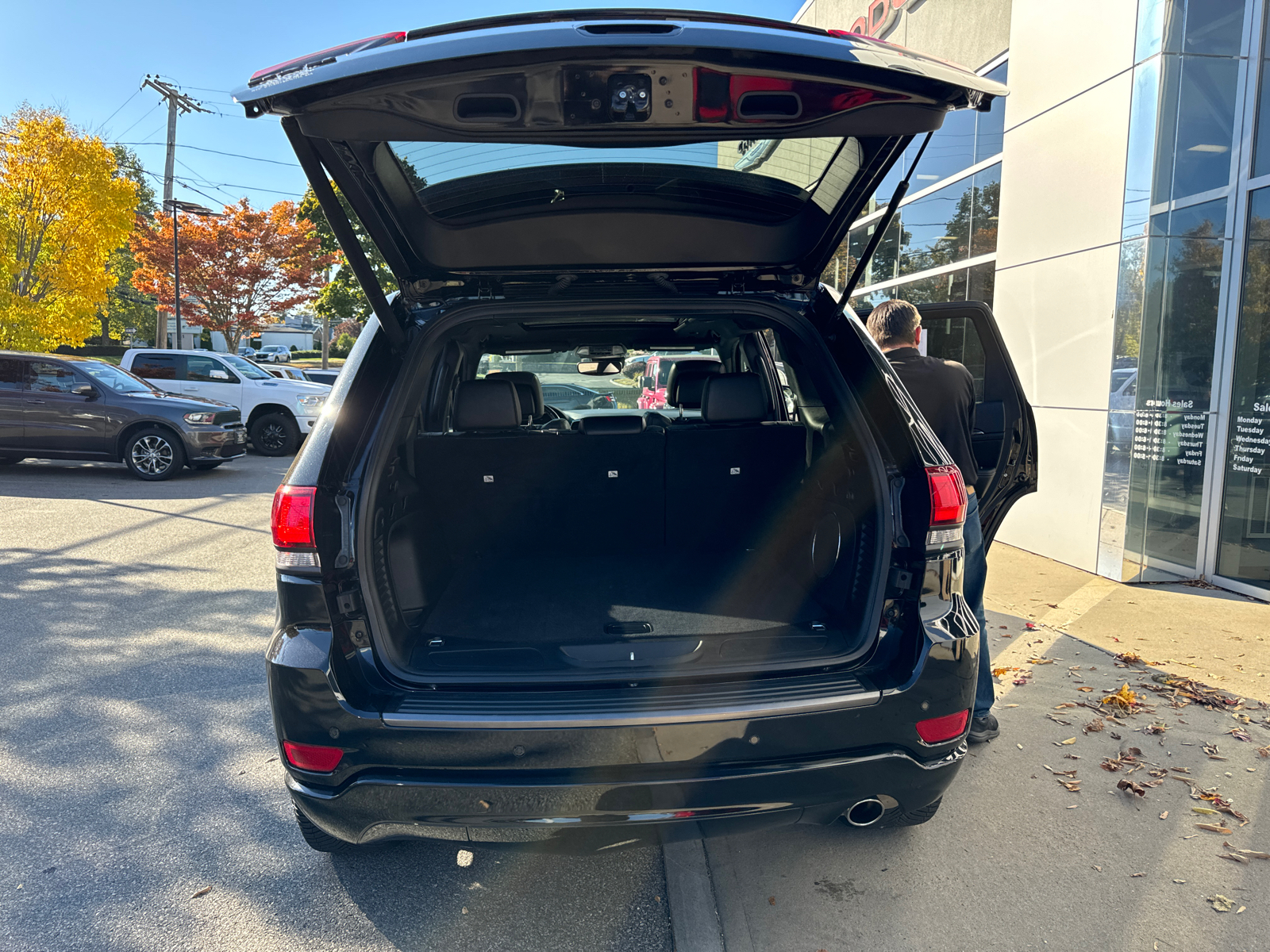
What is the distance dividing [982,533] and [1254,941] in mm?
1731

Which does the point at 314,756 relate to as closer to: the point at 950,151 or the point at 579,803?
the point at 579,803

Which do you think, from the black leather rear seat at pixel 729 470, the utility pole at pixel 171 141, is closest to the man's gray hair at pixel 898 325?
the black leather rear seat at pixel 729 470

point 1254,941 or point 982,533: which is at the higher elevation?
point 982,533

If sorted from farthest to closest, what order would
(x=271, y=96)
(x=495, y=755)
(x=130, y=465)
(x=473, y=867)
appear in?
(x=130, y=465) < (x=473, y=867) < (x=495, y=755) < (x=271, y=96)

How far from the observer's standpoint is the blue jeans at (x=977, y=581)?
141 inches

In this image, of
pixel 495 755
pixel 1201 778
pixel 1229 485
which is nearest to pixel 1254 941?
pixel 1201 778

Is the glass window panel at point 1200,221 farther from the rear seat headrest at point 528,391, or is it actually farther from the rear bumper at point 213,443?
the rear bumper at point 213,443

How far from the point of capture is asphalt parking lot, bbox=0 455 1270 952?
2373 mm

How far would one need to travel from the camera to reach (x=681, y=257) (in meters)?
2.83

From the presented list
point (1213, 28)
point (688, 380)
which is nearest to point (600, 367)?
point (688, 380)

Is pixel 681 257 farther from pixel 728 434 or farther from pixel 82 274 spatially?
pixel 82 274

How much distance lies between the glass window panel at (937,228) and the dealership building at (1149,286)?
1773mm

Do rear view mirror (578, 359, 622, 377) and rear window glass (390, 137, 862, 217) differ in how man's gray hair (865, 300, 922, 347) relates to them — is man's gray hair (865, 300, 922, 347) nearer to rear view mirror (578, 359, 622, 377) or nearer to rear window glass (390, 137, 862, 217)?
rear window glass (390, 137, 862, 217)

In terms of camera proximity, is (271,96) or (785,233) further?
(785,233)
